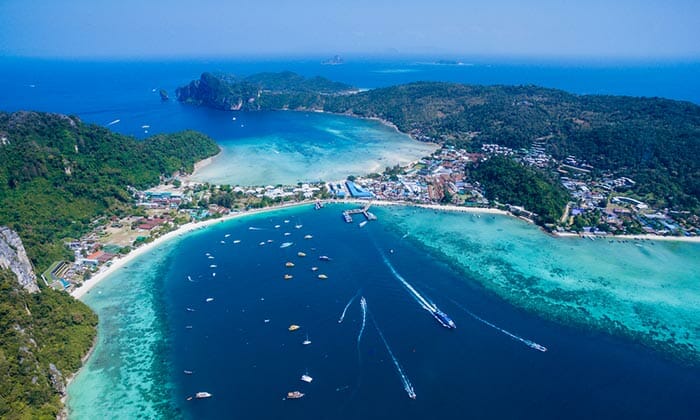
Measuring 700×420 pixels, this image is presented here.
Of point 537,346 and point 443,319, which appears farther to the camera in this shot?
point 443,319

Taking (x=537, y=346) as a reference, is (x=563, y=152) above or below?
above

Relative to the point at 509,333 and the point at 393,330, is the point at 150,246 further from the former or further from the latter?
the point at 509,333

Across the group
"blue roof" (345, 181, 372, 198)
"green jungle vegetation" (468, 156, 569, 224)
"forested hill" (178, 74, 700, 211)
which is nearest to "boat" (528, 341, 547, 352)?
"green jungle vegetation" (468, 156, 569, 224)

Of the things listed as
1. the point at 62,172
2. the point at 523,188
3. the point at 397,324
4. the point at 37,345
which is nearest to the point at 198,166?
the point at 62,172

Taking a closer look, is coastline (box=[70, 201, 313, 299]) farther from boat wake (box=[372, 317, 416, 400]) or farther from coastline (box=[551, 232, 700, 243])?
coastline (box=[551, 232, 700, 243])

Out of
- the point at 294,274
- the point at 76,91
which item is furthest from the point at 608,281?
the point at 76,91

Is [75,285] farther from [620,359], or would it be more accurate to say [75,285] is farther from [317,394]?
[620,359]

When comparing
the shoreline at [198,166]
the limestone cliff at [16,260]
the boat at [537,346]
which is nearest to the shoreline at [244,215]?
the limestone cliff at [16,260]
